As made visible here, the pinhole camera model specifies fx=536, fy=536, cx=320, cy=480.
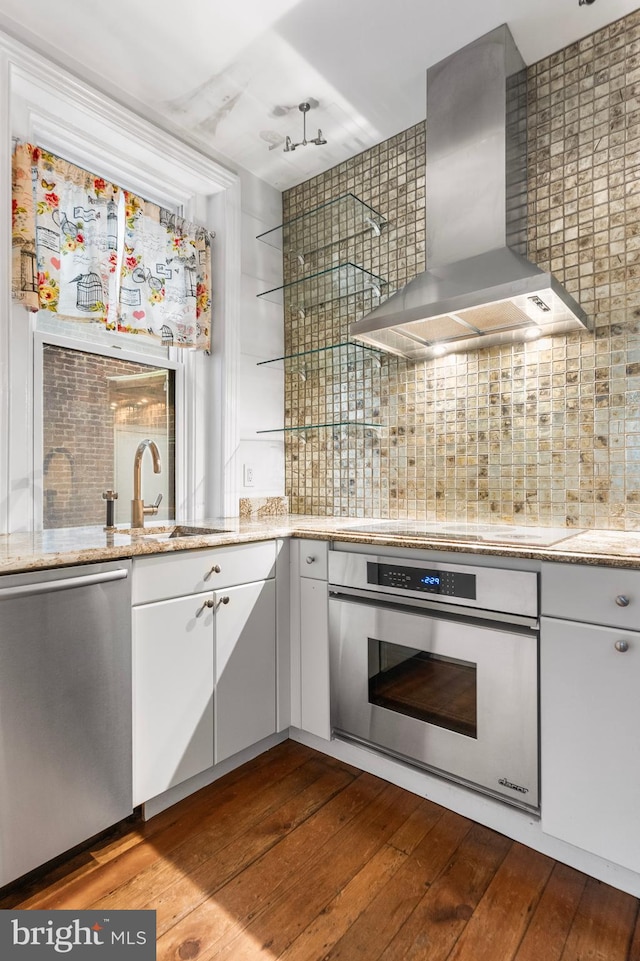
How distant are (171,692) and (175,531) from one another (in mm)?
760

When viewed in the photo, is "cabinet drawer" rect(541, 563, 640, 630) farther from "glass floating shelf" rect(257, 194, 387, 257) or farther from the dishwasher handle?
"glass floating shelf" rect(257, 194, 387, 257)

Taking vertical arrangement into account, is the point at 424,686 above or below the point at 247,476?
below

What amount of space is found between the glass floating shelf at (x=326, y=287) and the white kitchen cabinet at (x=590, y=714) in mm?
1705

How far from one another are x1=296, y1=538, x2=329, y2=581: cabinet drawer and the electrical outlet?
73cm

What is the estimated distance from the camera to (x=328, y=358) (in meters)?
2.78

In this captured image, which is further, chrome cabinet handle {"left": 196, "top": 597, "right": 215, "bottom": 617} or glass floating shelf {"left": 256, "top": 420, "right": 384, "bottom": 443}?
glass floating shelf {"left": 256, "top": 420, "right": 384, "bottom": 443}

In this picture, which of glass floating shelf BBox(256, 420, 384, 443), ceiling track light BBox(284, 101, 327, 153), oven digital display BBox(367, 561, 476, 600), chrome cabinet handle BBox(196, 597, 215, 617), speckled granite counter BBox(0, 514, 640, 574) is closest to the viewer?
speckled granite counter BBox(0, 514, 640, 574)

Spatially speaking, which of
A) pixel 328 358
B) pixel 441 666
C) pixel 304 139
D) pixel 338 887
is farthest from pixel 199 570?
pixel 304 139

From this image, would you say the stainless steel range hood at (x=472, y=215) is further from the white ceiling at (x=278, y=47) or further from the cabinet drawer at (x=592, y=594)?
the cabinet drawer at (x=592, y=594)

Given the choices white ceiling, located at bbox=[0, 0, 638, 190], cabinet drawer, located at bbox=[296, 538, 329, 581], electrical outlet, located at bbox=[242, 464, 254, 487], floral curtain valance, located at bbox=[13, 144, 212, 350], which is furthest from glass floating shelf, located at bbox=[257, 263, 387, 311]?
cabinet drawer, located at bbox=[296, 538, 329, 581]

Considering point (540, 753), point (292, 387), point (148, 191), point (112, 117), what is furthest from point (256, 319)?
point (540, 753)

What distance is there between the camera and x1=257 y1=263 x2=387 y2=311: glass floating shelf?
2613 millimetres

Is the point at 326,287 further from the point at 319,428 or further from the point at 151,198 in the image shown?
the point at 151,198

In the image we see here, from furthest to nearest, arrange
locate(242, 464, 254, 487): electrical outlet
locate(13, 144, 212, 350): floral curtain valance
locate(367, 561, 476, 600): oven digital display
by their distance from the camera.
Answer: locate(242, 464, 254, 487): electrical outlet < locate(13, 144, 212, 350): floral curtain valance < locate(367, 561, 476, 600): oven digital display
